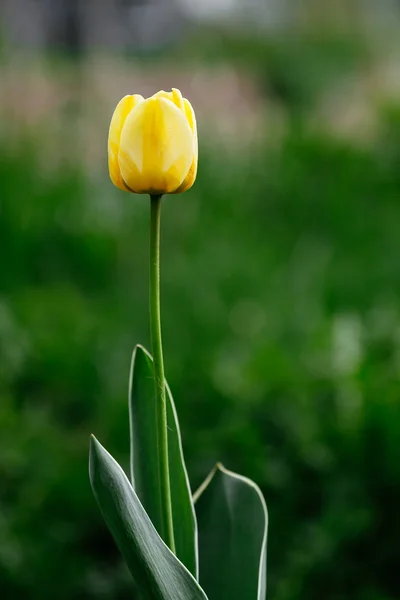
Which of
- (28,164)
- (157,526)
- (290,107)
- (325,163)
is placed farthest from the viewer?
(290,107)

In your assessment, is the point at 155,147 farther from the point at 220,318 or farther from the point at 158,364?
the point at 220,318

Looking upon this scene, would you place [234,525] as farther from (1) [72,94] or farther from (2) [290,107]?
(2) [290,107]

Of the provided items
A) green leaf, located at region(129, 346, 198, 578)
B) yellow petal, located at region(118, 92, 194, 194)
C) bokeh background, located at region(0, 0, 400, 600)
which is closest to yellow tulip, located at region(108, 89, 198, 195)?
Answer: yellow petal, located at region(118, 92, 194, 194)

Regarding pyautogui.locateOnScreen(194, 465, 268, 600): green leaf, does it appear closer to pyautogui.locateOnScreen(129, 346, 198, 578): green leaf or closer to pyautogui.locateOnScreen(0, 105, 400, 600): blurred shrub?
pyautogui.locateOnScreen(129, 346, 198, 578): green leaf

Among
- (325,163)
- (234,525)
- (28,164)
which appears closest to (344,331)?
(234,525)

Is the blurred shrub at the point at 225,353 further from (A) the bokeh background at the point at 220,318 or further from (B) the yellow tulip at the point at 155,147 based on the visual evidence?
(B) the yellow tulip at the point at 155,147

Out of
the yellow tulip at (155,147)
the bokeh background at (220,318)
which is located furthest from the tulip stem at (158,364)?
the bokeh background at (220,318)
